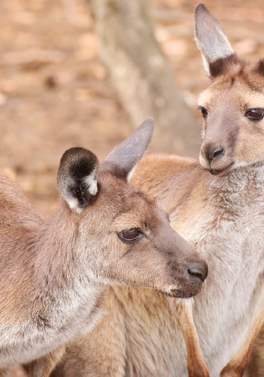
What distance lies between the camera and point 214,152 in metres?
3.62

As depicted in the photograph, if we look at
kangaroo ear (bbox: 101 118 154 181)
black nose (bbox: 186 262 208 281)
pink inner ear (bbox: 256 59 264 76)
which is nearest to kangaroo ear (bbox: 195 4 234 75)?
pink inner ear (bbox: 256 59 264 76)

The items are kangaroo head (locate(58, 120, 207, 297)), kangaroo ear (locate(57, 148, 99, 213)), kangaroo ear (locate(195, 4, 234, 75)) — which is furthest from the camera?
kangaroo ear (locate(195, 4, 234, 75))

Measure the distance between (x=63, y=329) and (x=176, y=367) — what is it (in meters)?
1.23

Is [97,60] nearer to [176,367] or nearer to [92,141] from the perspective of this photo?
[92,141]

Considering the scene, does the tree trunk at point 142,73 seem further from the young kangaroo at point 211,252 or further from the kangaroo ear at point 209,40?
the kangaroo ear at point 209,40

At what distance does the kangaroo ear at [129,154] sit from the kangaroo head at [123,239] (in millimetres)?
142

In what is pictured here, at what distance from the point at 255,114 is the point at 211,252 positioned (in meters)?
0.90

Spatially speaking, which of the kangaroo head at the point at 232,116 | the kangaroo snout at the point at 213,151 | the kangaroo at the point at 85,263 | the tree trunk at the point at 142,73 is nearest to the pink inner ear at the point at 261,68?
the kangaroo head at the point at 232,116

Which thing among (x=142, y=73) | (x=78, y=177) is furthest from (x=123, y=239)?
(x=142, y=73)

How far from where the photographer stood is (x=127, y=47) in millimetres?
7094

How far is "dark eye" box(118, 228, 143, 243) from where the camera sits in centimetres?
333

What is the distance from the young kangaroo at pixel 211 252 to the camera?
3756mm

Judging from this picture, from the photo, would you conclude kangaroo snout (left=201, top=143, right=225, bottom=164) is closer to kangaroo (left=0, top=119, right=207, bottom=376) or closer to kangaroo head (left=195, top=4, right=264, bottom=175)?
kangaroo head (left=195, top=4, right=264, bottom=175)

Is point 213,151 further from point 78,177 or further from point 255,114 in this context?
point 78,177
